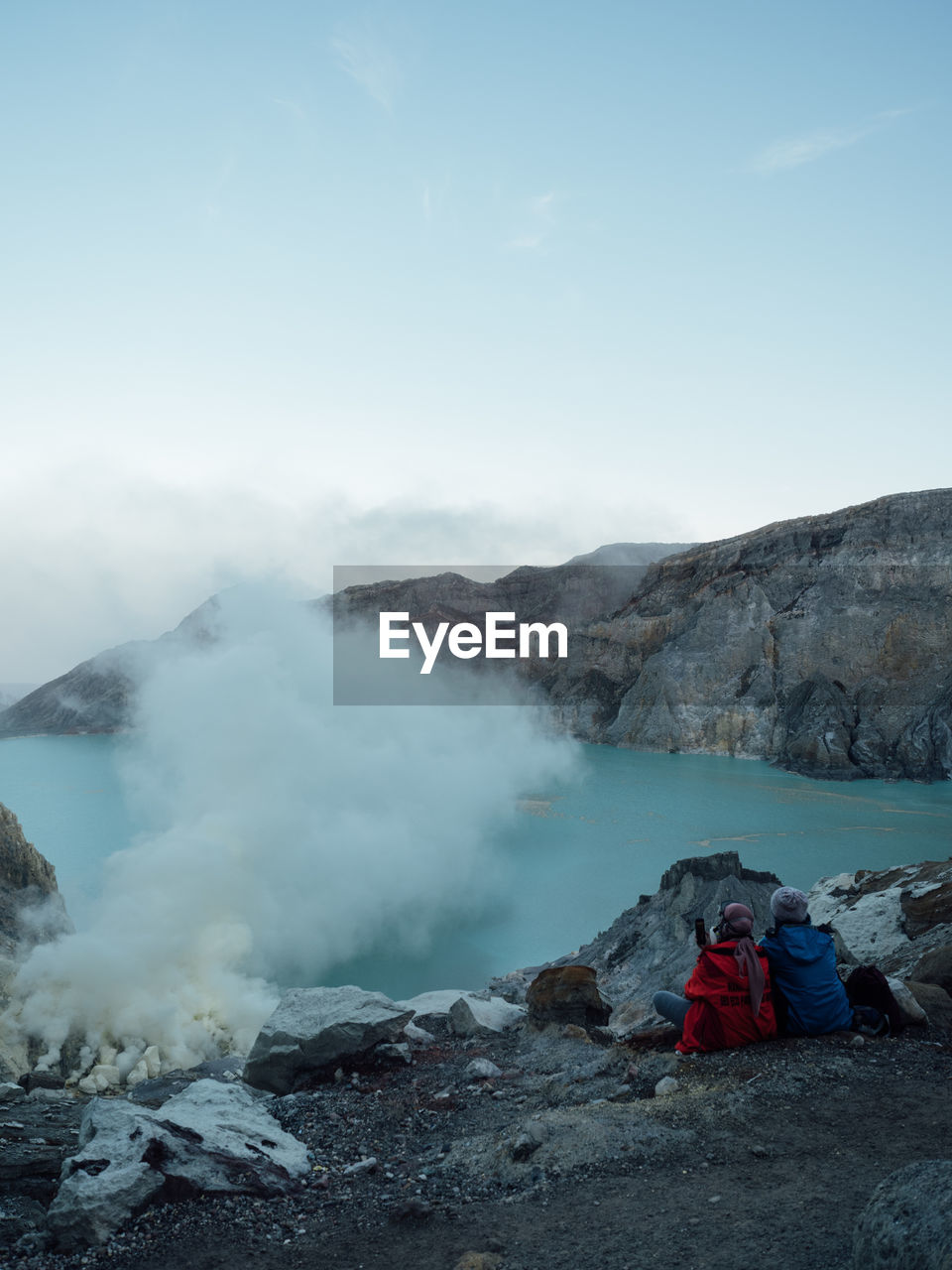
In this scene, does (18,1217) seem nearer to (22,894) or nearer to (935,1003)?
(935,1003)

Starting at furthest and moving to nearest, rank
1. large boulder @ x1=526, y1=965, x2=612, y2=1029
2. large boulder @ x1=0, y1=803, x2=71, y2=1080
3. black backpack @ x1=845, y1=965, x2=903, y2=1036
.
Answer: large boulder @ x1=0, y1=803, x2=71, y2=1080 < large boulder @ x1=526, y1=965, x2=612, y2=1029 < black backpack @ x1=845, y1=965, x2=903, y2=1036

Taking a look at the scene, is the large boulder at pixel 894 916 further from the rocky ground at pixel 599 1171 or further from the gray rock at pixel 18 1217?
the gray rock at pixel 18 1217

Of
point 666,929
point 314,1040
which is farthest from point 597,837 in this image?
point 314,1040

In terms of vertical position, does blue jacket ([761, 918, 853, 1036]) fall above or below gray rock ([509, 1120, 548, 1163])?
above

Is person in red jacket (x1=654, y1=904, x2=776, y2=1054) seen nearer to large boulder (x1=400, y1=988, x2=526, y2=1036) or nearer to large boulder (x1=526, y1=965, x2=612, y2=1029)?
large boulder (x1=526, y1=965, x2=612, y2=1029)

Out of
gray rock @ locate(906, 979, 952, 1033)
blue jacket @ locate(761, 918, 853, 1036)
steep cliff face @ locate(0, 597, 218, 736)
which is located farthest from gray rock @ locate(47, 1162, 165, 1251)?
steep cliff face @ locate(0, 597, 218, 736)

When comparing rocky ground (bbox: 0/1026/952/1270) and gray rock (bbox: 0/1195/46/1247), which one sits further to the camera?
gray rock (bbox: 0/1195/46/1247)

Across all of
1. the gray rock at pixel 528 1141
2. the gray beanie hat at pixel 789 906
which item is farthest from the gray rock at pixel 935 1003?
the gray rock at pixel 528 1141
